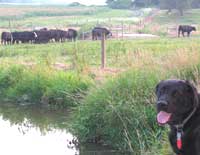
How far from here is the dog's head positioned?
662 cm

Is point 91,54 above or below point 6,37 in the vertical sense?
above

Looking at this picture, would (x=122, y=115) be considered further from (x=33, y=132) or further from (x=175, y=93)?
(x=175, y=93)

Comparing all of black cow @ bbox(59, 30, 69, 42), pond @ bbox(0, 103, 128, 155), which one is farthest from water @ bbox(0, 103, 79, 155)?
black cow @ bbox(59, 30, 69, 42)

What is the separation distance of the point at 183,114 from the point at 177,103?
16 cm

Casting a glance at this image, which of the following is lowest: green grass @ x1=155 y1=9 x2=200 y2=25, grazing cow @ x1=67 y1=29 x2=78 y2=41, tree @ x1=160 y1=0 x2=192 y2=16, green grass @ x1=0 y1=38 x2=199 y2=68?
green grass @ x1=155 y1=9 x2=200 y2=25

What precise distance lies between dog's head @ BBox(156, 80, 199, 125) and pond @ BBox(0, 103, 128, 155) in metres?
5.55

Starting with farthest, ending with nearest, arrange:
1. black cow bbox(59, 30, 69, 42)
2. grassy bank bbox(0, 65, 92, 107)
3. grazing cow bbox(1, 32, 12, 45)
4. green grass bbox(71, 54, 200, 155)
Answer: black cow bbox(59, 30, 69, 42) < grazing cow bbox(1, 32, 12, 45) < grassy bank bbox(0, 65, 92, 107) < green grass bbox(71, 54, 200, 155)

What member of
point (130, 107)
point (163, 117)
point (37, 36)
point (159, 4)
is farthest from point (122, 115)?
point (159, 4)

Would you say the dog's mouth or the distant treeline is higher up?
the dog's mouth

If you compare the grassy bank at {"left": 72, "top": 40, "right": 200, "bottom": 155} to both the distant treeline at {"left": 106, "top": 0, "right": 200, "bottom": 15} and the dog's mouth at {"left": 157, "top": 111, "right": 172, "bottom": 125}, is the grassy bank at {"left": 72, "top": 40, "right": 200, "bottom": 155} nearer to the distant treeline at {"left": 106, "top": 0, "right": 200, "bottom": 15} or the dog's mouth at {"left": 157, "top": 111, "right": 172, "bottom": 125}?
the dog's mouth at {"left": 157, "top": 111, "right": 172, "bottom": 125}

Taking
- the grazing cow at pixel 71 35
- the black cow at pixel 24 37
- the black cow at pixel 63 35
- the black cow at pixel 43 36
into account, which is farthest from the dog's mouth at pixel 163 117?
the grazing cow at pixel 71 35

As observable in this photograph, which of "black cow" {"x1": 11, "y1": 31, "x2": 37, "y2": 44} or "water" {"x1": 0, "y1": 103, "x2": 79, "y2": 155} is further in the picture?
"black cow" {"x1": 11, "y1": 31, "x2": 37, "y2": 44}

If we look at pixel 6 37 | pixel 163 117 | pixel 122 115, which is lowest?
pixel 6 37

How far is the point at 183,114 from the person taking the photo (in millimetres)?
6699
